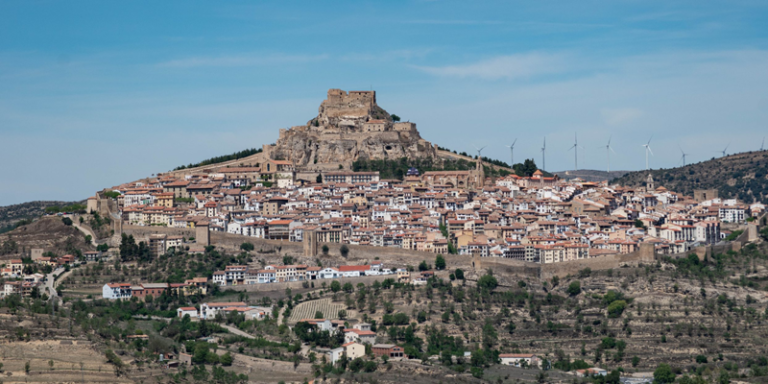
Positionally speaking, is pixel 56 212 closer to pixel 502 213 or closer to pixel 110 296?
pixel 110 296

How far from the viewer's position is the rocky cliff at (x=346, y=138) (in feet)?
253

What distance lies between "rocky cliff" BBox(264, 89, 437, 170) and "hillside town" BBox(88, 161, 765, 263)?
222 centimetres

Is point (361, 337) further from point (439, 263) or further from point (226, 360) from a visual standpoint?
point (439, 263)

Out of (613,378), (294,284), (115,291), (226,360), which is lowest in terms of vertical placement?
(613,378)

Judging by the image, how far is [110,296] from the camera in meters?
56.7

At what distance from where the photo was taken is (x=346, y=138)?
7819 centimetres

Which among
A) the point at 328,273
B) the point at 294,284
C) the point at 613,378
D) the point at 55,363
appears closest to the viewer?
the point at 55,363

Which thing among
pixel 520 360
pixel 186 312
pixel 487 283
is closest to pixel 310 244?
pixel 186 312

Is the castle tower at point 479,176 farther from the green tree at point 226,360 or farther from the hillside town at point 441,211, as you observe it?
the green tree at point 226,360

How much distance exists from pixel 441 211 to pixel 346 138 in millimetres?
12367

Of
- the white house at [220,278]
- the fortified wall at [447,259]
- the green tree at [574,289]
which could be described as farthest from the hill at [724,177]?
the white house at [220,278]

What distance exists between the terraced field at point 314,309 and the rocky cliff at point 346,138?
21392mm

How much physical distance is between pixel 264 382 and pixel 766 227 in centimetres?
3006

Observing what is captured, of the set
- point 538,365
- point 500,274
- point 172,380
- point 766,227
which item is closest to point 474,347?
point 538,365
